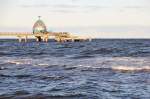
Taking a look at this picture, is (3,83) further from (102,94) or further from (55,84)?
(102,94)

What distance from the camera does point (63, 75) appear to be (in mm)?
29141

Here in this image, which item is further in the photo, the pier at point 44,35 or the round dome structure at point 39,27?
the round dome structure at point 39,27

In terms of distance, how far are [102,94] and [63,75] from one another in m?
8.30

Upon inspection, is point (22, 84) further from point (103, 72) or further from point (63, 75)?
point (103, 72)

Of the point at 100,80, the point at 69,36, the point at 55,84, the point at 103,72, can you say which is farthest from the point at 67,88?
the point at 69,36

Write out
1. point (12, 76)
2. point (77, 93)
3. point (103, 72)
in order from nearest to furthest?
point (77, 93)
point (12, 76)
point (103, 72)

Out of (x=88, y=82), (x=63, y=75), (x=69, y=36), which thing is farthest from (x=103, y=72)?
(x=69, y=36)

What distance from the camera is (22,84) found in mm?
24719

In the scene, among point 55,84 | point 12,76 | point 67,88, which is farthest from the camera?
point 12,76

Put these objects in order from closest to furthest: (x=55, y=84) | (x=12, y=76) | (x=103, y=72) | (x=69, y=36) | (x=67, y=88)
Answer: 1. (x=67, y=88)
2. (x=55, y=84)
3. (x=12, y=76)
4. (x=103, y=72)
5. (x=69, y=36)

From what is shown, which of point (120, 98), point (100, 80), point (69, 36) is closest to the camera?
point (120, 98)

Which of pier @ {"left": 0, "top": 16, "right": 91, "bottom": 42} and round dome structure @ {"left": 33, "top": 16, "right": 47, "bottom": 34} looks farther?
round dome structure @ {"left": 33, "top": 16, "right": 47, "bottom": 34}

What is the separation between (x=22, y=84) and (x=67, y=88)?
3052mm

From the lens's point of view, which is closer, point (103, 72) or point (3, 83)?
point (3, 83)
